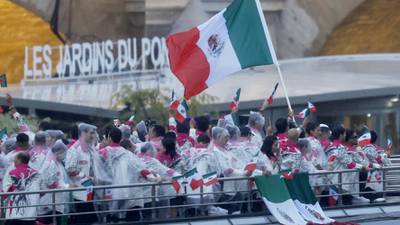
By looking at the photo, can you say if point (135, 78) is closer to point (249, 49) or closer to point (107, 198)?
point (249, 49)

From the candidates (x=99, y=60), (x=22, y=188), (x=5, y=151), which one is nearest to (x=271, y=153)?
(x=22, y=188)

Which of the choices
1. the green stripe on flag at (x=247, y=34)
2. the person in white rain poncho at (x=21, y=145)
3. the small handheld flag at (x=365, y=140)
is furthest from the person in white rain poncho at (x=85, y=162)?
the small handheld flag at (x=365, y=140)

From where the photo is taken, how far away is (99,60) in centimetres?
3956

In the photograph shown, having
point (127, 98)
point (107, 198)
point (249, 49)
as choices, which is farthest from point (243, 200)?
point (127, 98)

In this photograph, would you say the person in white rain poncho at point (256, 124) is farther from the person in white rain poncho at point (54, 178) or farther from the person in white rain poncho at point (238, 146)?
the person in white rain poncho at point (54, 178)

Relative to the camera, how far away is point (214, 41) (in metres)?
17.3

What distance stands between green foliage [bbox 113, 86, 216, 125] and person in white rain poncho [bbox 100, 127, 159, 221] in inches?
691

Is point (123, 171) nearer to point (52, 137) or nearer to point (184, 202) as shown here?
point (184, 202)

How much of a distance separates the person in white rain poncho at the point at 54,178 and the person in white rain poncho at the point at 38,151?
39 centimetres

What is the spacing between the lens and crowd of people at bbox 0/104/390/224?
570 inches

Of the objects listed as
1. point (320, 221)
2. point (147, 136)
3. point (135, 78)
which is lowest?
point (320, 221)

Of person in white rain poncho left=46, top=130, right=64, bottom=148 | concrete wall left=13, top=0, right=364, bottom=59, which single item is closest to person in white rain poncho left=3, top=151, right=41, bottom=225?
person in white rain poncho left=46, top=130, right=64, bottom=148

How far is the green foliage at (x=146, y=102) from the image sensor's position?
33188mm

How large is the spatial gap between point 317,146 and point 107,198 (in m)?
3.59
